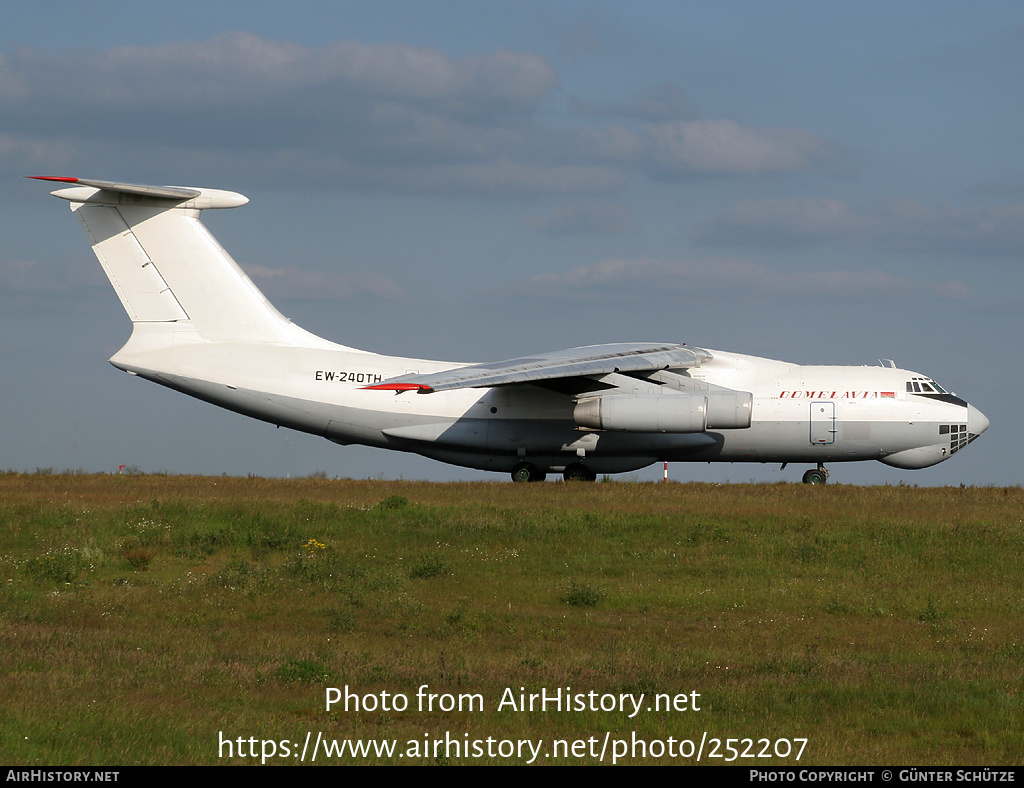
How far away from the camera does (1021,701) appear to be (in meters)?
9.05

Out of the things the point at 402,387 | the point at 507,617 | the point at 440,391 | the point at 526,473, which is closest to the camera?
the point at 507,617

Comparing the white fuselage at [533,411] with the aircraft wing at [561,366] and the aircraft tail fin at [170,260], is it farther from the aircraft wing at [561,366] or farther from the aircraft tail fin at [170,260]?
the aircraft wing at [561,366]

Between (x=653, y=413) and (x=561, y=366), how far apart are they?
2.08 m

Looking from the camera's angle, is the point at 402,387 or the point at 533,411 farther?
the point at 533,411

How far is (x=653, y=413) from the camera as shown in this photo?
21375 mm

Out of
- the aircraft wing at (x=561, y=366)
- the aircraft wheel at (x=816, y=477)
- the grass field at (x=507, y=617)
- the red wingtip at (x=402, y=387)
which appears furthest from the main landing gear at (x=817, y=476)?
the red wingtip at (x=402, y=387)

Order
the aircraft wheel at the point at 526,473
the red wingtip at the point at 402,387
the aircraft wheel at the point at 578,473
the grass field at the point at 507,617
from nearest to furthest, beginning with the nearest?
the grass field at the point at 507,617 → the red wingtip at the point at 402,387 → the aircraft wheel at the point at 526,473 → the aircraft wheel at the point at 578,473

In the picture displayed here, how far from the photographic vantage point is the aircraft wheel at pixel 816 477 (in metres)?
24.2

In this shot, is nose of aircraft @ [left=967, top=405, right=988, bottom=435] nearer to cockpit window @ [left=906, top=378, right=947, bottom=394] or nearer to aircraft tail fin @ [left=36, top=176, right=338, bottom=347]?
cockpit window @ [left=906, top=378, right=947, bottom=394]

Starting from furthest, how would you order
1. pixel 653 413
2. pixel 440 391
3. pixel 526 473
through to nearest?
pixel 526 473 → pixel 440 391 → pixel 653 413

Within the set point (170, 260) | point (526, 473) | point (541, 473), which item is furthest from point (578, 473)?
point (170, 260)

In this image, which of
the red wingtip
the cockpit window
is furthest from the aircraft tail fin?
the cockpit window

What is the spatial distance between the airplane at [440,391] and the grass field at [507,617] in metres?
1.66

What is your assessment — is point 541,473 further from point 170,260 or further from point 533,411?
point 170,260
